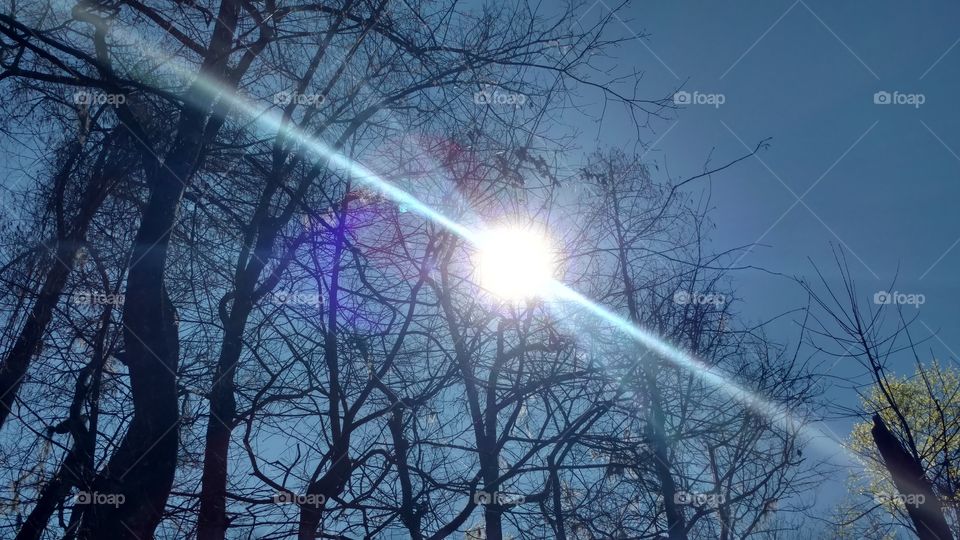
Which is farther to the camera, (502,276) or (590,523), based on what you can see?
(502,276)

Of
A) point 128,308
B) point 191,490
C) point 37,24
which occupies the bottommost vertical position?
point 191,490

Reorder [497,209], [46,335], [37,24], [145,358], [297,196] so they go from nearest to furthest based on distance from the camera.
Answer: [145,358]
[297,196]
[37,24]
[497,209]
[46,335]

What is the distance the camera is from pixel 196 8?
4160 mm

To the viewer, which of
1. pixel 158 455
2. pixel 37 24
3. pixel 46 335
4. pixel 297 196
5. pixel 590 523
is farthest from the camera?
pixel 46 335

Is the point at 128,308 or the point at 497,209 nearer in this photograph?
the point at 128,308

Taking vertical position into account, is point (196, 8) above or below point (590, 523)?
above

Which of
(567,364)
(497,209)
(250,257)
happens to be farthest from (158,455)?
(497,209)

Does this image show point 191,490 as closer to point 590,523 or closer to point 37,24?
point 590,523

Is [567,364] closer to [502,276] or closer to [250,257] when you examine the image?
[502,276]

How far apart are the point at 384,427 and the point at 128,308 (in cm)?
152

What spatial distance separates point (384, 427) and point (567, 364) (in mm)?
1133

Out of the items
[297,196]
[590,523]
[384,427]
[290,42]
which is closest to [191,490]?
[384,427]

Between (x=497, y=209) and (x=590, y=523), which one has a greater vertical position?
(x=497, y=209)

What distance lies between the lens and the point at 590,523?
147 inches
